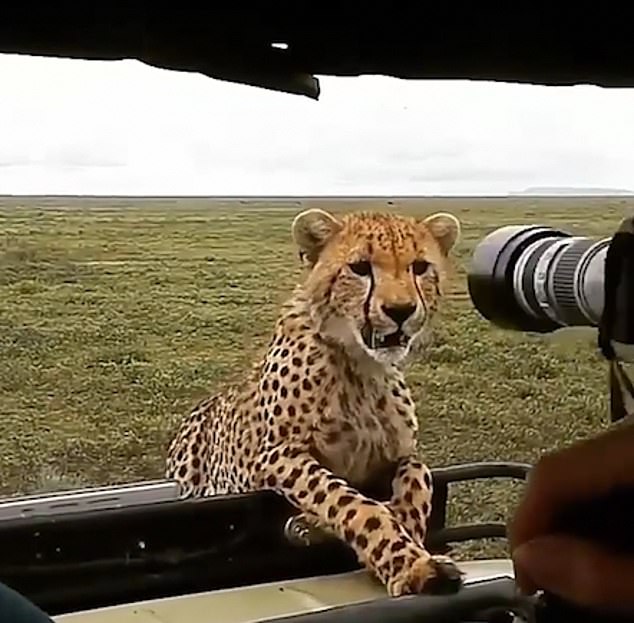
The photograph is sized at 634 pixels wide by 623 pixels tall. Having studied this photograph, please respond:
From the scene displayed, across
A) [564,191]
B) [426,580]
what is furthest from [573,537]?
[426,580]

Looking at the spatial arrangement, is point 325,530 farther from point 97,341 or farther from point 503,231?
point 503,231

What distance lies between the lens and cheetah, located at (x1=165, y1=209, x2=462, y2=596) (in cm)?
130

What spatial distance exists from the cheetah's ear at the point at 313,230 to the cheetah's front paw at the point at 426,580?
35 cm

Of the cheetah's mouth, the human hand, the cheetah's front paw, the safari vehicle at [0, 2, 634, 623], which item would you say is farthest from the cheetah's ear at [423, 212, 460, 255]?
the human hand

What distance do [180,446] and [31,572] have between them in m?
0.19

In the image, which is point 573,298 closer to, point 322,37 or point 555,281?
point 555,281

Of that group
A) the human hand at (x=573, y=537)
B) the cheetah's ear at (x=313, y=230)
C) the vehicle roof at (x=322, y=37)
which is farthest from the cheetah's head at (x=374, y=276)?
the human hand at (x=573, y=537)

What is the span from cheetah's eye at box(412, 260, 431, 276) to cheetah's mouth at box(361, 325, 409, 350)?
7 centimetres

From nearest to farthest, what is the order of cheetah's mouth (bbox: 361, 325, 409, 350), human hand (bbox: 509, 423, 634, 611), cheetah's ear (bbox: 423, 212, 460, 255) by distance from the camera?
human hand (bbox: 509, 423, 634, 611) < cheetah's ear (bbox: 423, 212, 460, 255) < cheetah's mouth (bbox: 361, 325, 409, 350)

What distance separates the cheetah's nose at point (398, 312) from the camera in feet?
4.30

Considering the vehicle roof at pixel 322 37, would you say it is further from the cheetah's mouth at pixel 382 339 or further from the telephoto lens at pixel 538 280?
the cheetah's mouth at pixel 382 339

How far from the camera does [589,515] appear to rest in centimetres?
34

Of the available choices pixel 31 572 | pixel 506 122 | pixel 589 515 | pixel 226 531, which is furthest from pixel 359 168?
pixel 589 515

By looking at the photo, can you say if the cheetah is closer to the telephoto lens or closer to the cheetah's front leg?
the cheetah's front leg
